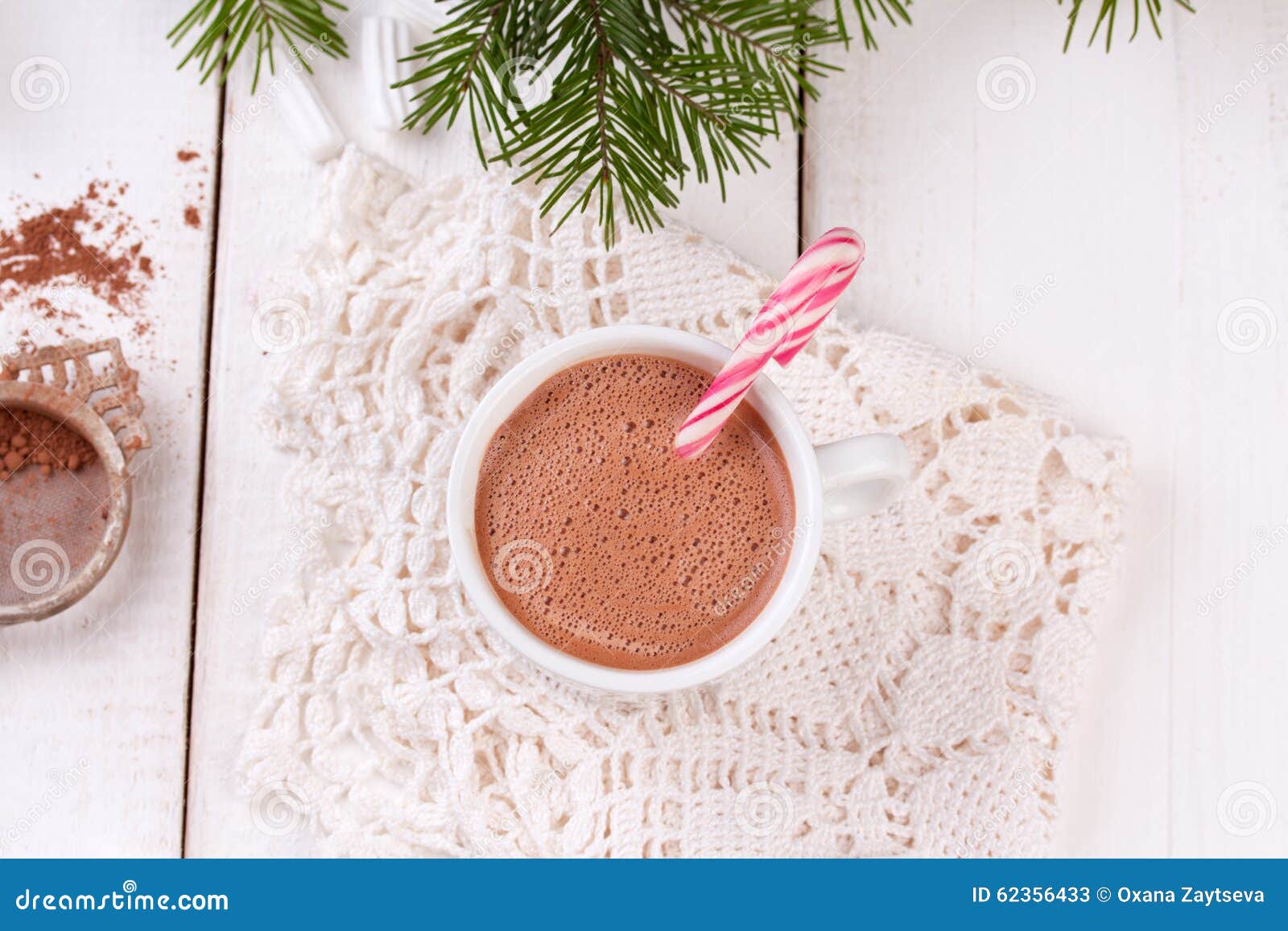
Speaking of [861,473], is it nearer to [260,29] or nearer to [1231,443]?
[1231,443]

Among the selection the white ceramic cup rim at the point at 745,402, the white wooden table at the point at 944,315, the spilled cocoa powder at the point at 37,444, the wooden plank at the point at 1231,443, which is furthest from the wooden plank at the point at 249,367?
the wooden plank at the point at 1231,443

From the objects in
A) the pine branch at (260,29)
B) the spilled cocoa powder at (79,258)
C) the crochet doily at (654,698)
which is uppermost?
the pine branch at (260,29)

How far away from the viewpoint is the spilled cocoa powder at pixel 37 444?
1121 mm

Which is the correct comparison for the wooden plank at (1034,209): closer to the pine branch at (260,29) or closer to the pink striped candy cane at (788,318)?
the pink striped candy cane at (788,318)

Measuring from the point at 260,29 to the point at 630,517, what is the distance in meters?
0.52

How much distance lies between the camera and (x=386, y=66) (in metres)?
1.16

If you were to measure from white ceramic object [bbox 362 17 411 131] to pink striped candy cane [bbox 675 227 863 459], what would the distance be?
19.5 inches

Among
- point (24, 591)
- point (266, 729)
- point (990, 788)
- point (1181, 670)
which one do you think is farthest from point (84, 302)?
point (1181, 670)

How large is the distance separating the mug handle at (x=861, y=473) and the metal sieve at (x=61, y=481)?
26.2 inches

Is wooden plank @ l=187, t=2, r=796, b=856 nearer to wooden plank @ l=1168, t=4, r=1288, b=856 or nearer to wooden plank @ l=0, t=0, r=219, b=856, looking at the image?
wooden plank @ l=0, t=0, r=219, b=856

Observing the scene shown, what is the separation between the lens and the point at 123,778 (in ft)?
3.76

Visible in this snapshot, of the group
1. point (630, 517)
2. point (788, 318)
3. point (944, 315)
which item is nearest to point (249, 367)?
point (630, 517)

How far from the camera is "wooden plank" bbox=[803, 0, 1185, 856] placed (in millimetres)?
1184

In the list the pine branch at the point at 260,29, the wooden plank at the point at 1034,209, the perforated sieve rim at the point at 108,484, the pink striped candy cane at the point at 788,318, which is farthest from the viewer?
the wooden plank at the point at 1034,209
